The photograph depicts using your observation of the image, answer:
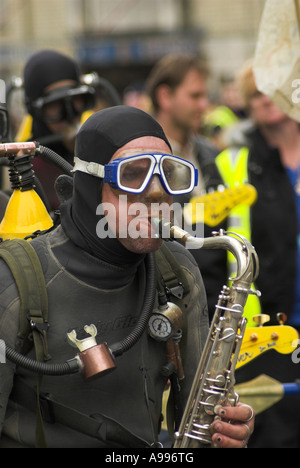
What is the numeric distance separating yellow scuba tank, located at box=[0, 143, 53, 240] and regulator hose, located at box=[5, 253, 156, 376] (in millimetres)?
474

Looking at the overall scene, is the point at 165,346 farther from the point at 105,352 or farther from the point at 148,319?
the point at 105,352

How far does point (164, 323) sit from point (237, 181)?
2.55m

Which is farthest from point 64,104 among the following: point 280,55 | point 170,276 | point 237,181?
point 170,276

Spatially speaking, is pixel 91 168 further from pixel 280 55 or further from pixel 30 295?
pixel 280 55

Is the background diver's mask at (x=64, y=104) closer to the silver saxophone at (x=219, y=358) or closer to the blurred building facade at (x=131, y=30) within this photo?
the silver saxophone at (x=219, y=358)

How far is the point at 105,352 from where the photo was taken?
8.61ft

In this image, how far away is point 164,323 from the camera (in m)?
2.84

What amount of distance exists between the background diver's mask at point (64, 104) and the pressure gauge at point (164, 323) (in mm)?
2156

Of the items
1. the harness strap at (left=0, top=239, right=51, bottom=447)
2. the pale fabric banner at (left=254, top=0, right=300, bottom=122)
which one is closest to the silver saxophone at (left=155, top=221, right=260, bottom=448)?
the harness strap at (left=0, top=239, right=51, bottom=447)

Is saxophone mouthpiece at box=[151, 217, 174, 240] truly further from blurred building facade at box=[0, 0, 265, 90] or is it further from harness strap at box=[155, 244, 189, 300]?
blurred building facade at box=[0, 0, 265, 90]

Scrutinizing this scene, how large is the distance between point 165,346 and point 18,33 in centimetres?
2036

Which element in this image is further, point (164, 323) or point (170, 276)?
point (170, 276)

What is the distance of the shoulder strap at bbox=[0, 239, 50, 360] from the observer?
2.61 meters

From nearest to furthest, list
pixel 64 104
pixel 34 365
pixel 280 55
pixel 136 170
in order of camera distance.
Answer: pixel 34 365 < pixel 136 170 < pixel 280 55 < pixel 64 104
